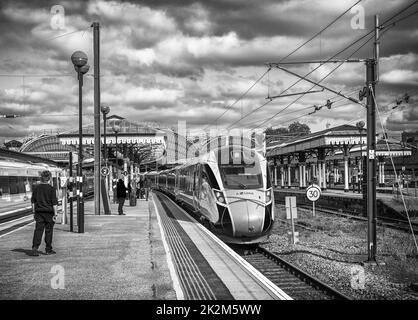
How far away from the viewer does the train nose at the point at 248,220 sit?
13109mm

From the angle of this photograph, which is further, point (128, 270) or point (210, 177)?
point (210, 177)

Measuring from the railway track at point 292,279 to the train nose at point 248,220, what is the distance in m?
0.63

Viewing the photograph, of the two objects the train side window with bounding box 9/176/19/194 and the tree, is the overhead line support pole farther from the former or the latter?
the tree

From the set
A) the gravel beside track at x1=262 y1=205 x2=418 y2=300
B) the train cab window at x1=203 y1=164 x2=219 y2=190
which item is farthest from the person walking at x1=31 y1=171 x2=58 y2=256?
the gravel beside track at x1=262 y1=205 x2=418 y2=300

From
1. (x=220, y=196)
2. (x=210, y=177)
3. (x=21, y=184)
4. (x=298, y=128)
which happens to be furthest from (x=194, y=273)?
(x=298, y=128)

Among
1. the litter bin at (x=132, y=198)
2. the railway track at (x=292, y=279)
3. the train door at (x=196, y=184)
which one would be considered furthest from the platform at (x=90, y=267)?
the litter bin at (x=132, y=198)

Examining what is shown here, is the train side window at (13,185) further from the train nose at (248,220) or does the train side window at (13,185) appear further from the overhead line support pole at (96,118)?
the train nose at (248,220)

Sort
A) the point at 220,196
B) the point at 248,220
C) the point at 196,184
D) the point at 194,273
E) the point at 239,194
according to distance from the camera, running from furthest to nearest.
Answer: the point at 196,184, the point at 220,196, the point at 239,194, the point at 248,220, the point at 194,273

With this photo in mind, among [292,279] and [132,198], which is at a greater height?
[132,198]

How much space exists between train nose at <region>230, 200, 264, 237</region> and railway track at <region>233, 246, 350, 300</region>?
631mm

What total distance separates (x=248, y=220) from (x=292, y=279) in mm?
3300

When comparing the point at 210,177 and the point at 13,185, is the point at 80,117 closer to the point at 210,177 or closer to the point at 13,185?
the point at 210,177

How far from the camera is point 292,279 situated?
32.7 feet
